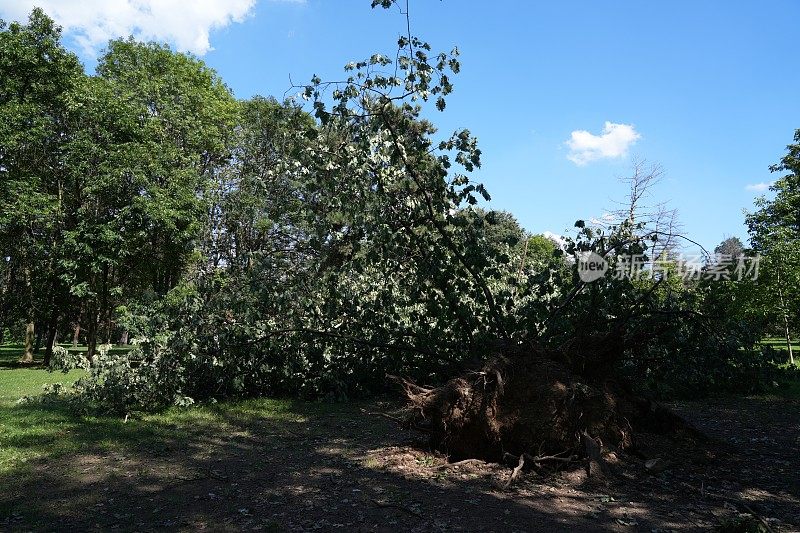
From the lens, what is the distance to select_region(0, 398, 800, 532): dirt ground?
4.21m

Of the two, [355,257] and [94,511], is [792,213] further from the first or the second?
[94,511]

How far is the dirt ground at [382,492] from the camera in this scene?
4.21m

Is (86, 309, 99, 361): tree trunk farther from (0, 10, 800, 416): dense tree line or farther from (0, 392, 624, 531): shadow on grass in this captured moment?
(0, 392, 624, 531): shadow on grass

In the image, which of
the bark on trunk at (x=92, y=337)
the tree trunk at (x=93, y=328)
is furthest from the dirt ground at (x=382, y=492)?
the tree trunk at (x=93, y=328)

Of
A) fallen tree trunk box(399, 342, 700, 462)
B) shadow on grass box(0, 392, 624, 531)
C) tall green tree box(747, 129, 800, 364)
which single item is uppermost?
tall green tree box(747, 129, 800, 364)

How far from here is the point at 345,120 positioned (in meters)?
6.29

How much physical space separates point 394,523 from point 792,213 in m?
25.3

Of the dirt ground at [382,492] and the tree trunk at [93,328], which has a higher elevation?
the tree trunk at [93,328]

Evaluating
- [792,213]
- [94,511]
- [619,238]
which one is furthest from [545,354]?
[792,213]

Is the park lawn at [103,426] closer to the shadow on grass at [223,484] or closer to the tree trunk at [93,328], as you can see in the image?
the shadow on grass at [223,484]

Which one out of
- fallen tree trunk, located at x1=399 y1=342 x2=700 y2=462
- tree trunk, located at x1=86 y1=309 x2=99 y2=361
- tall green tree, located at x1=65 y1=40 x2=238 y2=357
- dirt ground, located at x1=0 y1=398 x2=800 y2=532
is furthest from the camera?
tree trunk, located at x1=86 y1=309 x2=99 y2=361

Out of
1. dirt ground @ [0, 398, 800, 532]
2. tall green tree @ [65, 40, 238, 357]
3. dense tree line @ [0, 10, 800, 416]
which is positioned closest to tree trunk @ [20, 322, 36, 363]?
tall green tree @ [65, 40, 238, 357]

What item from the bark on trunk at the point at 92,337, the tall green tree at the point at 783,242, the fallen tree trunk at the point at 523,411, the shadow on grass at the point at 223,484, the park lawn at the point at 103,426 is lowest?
the shadow on grass at the point at 223,484

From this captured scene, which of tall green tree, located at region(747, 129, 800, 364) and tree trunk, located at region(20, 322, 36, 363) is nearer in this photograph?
tall green tree, located at region(747, 129, 800, 364)
